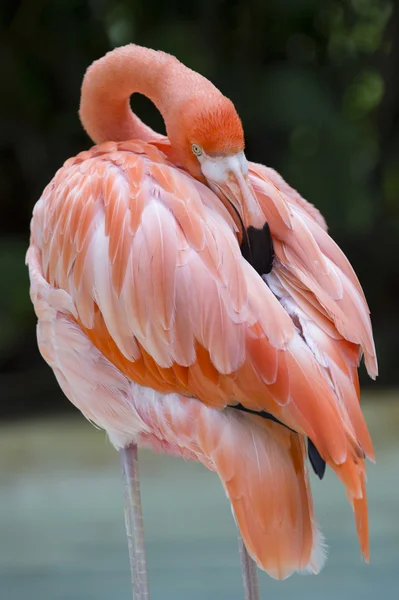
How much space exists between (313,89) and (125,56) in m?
2.59

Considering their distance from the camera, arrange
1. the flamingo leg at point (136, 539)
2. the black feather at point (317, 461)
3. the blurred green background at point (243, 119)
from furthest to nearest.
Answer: the blurred green background at point (243, 119)
the flamingo leg at point (136, 539)
the black feather at point (317, 461)

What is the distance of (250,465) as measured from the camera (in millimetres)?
1386

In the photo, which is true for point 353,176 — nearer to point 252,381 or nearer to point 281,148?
point 281,148

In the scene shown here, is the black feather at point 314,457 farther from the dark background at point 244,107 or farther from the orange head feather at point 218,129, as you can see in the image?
the dark background at point 244,107

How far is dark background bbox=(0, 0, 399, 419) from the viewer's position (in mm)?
4098

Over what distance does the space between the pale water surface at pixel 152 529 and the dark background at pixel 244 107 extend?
1.04 m

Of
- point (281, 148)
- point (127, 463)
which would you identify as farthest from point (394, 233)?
point (127, 463)

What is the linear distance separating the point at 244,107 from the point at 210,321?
2937 millimetres

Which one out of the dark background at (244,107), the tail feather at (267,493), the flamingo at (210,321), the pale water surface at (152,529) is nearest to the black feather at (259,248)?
the flamingo at (210,321)

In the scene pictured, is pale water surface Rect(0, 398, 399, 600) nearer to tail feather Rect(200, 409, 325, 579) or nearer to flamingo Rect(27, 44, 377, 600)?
flamingo Rect(27, 44, 377, 600)

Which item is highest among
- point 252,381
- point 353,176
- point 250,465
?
point 252,381

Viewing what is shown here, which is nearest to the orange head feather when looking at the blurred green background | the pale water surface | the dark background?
the pale water surface

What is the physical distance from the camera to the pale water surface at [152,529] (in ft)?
6.81

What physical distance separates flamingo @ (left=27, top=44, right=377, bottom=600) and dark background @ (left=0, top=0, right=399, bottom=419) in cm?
227
